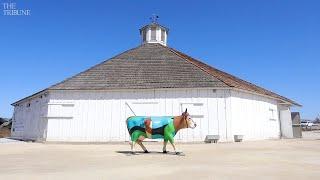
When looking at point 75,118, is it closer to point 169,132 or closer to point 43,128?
point 43,128

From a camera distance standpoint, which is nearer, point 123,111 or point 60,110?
point 123,111

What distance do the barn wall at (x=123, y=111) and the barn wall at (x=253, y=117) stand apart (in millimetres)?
906

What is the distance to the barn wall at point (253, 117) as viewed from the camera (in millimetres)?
20125

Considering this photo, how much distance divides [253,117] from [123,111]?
31.9ft

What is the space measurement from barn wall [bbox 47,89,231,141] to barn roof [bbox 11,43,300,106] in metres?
0.50

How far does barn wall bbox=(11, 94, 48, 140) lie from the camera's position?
21344mm

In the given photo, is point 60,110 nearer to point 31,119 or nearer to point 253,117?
point 31,119

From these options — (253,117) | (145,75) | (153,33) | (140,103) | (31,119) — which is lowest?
(31,119)

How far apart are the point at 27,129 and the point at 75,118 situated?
7120 millimetres

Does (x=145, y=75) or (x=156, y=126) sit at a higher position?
(x=145, y=75)

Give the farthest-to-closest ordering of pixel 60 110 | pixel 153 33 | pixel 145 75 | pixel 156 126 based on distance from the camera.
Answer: pixel 153 33, pixel 145 75, pixel 60 110, pixel 156 126

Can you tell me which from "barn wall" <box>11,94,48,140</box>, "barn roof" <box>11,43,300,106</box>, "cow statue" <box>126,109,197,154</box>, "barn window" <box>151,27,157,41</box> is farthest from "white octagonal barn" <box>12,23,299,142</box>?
"cow statue" <box>126,109,197,154</box>

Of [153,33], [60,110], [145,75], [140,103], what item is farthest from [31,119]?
[153,33]

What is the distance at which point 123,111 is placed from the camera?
19.9m
